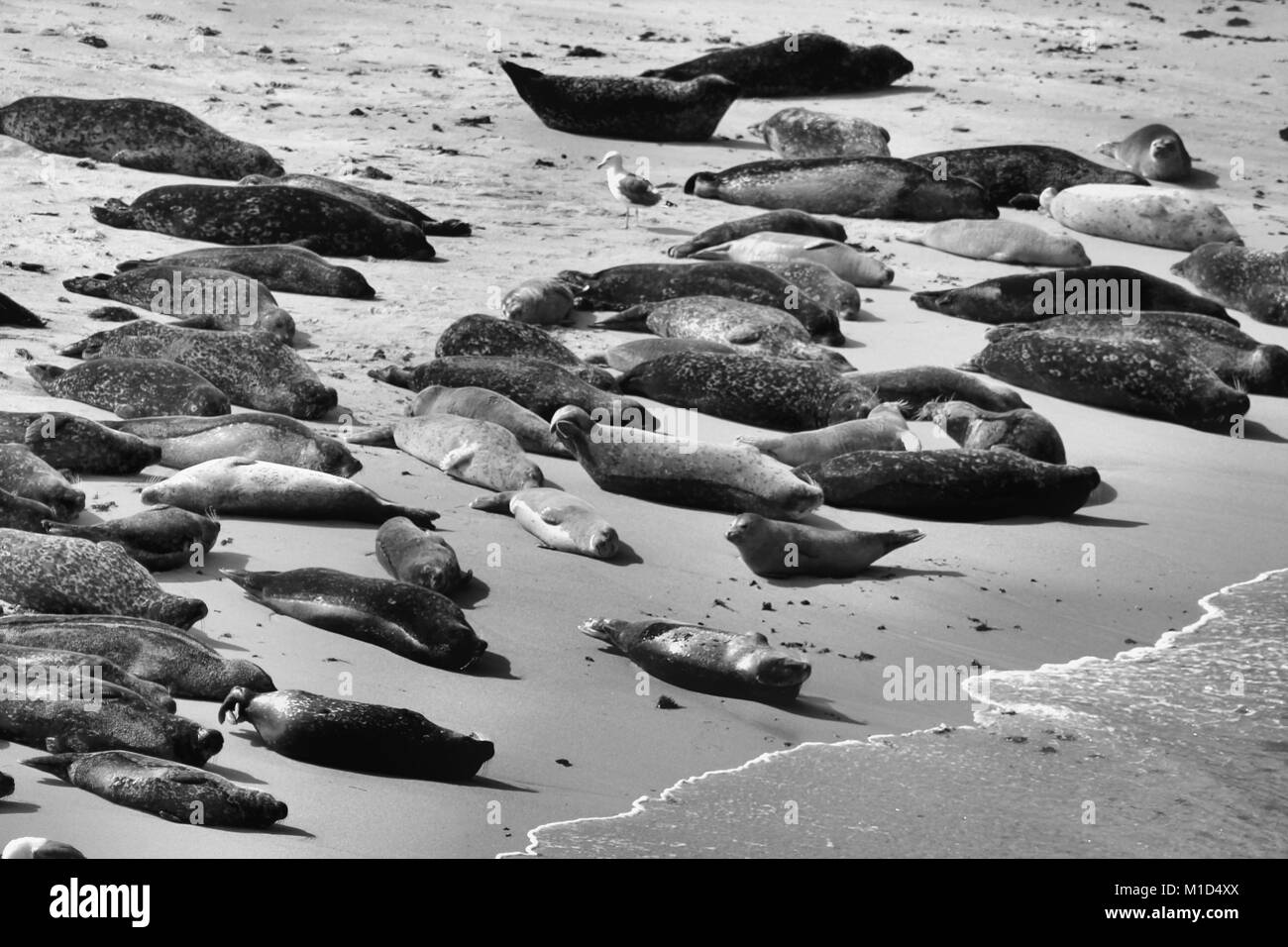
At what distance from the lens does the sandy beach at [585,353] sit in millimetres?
5164

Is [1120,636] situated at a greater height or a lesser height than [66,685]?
lesser

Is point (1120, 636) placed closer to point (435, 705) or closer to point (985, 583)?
point (985, 583)

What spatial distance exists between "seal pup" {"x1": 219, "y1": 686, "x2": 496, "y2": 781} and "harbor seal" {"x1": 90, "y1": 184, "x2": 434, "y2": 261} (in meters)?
6.22

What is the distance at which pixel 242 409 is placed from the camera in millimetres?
7906

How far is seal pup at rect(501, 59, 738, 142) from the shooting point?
14711 mm

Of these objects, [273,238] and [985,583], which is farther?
[273,238]

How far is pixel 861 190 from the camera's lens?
12922 millimetres

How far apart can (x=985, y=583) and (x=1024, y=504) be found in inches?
32.6

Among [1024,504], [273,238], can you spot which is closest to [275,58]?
[273,238]

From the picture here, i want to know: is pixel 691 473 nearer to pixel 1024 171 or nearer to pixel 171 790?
pixel 171 790

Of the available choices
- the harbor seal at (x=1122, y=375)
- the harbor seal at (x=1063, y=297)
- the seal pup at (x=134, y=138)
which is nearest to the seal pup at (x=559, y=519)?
the harbor seal at (x=1122, y=375)

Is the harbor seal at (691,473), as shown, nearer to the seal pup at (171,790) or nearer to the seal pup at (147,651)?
the seal pup at (147,651)

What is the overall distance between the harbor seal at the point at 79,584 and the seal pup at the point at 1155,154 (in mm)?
10454

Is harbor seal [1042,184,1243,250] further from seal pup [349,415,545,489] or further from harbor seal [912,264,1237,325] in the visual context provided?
seal pup [349,415,545,489]
